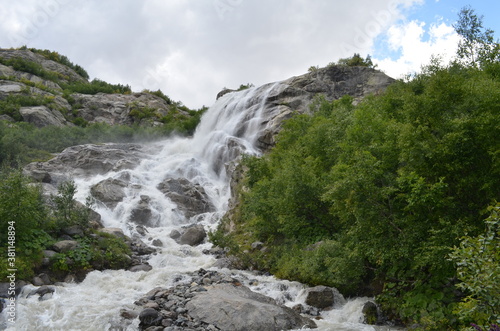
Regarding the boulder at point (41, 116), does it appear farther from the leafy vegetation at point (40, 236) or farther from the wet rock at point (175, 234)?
the wet rock at point (175, 234)

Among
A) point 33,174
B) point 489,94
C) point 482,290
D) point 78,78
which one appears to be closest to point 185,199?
point 33,174

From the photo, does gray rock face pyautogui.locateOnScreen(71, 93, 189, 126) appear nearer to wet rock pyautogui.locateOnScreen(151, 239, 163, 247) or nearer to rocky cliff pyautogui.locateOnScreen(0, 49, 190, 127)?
rocky cliff pyautogui.locateOnScreen(0, 49, 190, 127)

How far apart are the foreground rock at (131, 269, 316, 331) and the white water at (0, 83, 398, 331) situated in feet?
2.15

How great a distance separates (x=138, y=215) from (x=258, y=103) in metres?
20.3

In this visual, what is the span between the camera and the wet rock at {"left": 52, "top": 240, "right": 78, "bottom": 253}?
51.2ft

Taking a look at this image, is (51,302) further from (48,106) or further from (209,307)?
(48,106)

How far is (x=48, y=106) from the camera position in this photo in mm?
56406

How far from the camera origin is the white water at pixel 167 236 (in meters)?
11.0

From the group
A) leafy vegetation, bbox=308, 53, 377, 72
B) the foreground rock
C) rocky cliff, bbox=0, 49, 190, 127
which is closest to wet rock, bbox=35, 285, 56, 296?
the foreground rock

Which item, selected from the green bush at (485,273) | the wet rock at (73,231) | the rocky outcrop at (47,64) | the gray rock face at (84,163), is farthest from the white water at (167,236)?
the rocky outcrop at (47,64)

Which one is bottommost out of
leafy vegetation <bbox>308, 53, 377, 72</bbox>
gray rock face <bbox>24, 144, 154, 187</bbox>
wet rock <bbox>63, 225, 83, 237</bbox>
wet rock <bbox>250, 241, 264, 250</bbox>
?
wet rock <bbox>250, 241, 264, 250</bbox>

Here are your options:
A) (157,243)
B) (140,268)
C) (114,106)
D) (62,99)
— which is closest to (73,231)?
(140,268)

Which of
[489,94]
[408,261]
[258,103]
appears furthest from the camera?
[258,103]

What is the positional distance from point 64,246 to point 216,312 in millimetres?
8885
